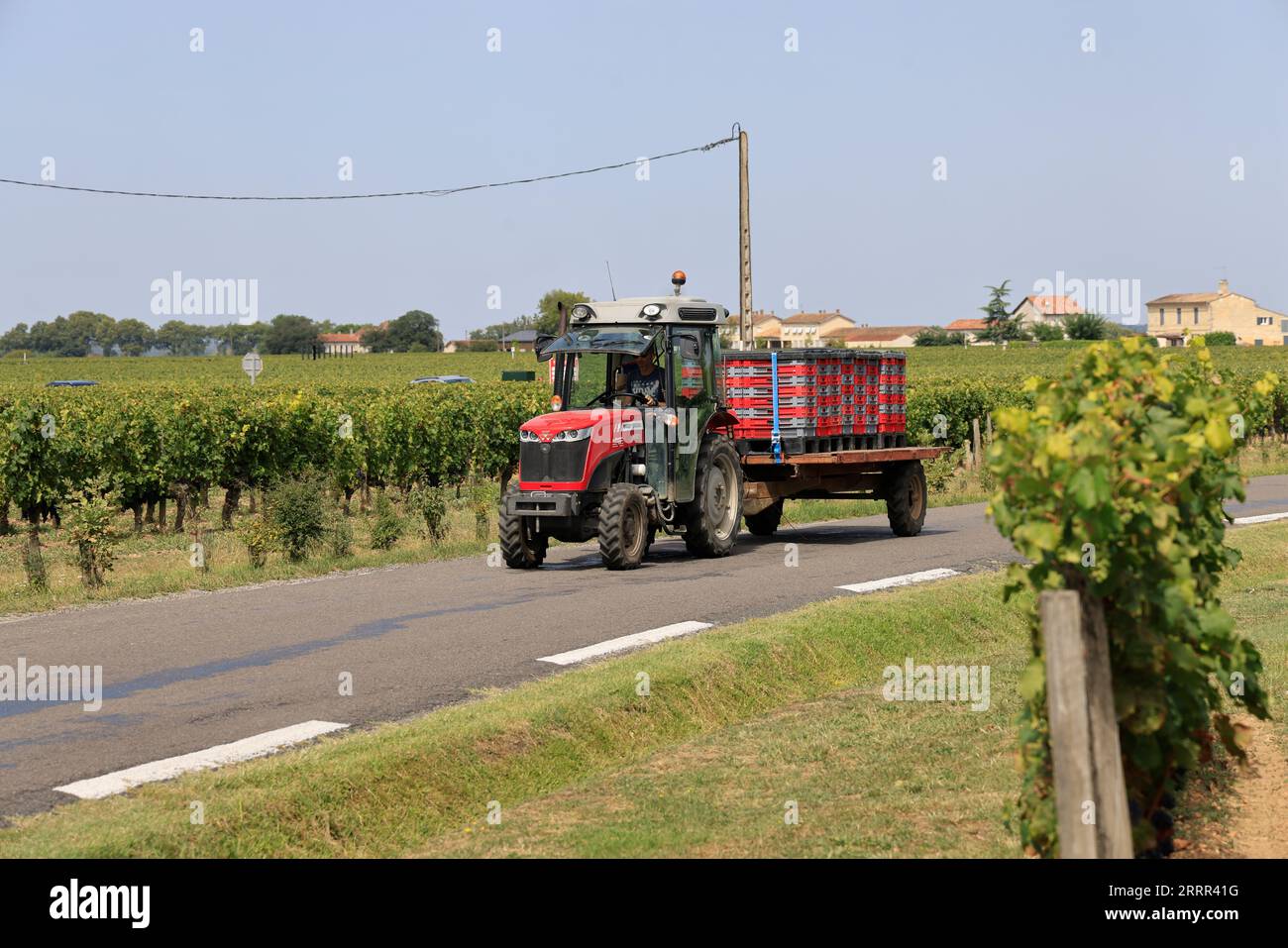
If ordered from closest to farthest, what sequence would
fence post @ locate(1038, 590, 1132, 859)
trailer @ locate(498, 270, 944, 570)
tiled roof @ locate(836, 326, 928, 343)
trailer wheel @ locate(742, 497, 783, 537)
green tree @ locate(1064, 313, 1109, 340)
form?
1. fence post @ locate(1038, 590, 1132, 859)
2. trailer @ locate(498, 270, 944, 570)
3. trailer wheel @ locate(742, 497, 783, 537)
4. green tree @ locate(1064, 313, 1109, 340)
5. tiled roof @ locate(836, 326, 928, 343)

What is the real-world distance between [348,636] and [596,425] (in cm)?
486

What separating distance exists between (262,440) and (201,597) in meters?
11.6

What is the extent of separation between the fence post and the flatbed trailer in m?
14.0

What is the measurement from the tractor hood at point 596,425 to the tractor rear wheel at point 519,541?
2.77ft

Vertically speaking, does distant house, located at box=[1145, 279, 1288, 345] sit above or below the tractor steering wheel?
above

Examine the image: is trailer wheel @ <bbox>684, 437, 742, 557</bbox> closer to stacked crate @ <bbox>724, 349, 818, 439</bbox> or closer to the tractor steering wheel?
stacked crate @ <bbox>724, 349, 818, 439</bbox>

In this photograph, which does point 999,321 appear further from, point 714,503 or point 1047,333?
point 714,503

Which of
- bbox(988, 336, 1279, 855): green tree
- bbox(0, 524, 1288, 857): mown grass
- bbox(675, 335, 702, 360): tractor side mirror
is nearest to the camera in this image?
bbox(988, 336, 1279, 855): green tree

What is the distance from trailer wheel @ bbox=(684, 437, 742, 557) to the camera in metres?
17.7

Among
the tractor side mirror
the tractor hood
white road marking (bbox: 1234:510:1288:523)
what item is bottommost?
white road marking (bbox: 1234:510:1288:523)

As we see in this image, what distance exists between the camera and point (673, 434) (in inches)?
672

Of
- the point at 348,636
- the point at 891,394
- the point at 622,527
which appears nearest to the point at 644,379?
the point at 622,527

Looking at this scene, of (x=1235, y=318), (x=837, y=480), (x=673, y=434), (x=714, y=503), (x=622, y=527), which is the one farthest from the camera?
(x=1235, y=318)

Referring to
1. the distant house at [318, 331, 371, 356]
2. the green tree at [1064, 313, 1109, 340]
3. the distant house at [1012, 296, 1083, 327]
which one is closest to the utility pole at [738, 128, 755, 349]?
the green tree at [1064, 313, 1109, 340]
